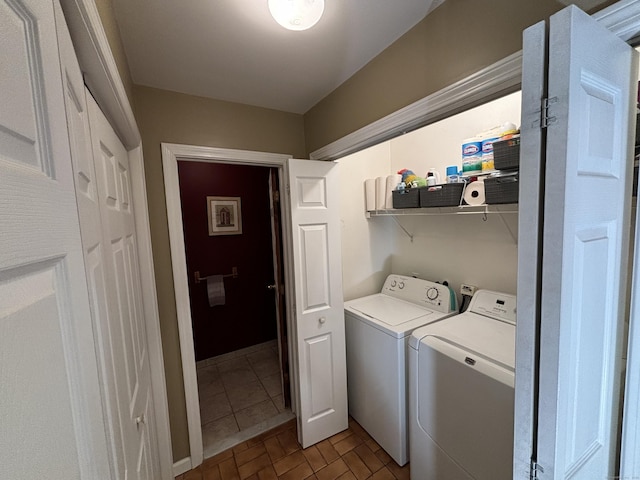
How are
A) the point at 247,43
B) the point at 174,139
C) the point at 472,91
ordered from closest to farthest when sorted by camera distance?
1. the point at 472,91
2. the point at 247,43
3. the point at 174,139

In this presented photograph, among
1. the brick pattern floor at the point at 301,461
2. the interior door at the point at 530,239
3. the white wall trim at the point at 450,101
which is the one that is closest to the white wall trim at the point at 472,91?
the white wall trim at the point at 450,101

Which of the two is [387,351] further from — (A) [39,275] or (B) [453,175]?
(A) [39,275]

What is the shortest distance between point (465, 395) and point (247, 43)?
6.41 ft

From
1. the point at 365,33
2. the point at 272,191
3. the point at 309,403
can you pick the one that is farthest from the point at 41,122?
the point at 309,403

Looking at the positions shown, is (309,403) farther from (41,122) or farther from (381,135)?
(41,122)

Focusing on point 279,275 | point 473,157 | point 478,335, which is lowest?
point 478,335

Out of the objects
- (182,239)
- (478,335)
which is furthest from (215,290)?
(478,335)

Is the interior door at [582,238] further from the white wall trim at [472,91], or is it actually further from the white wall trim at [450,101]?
the white wall trim at [450,101]

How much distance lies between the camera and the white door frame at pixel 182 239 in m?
1.62

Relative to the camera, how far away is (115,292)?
85 centimetres

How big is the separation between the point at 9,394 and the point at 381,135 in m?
1.46

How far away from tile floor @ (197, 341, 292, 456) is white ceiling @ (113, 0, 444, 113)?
2.44 m

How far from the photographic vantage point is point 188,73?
1426 mm

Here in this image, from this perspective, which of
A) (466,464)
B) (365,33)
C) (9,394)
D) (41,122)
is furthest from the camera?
(466,464)
